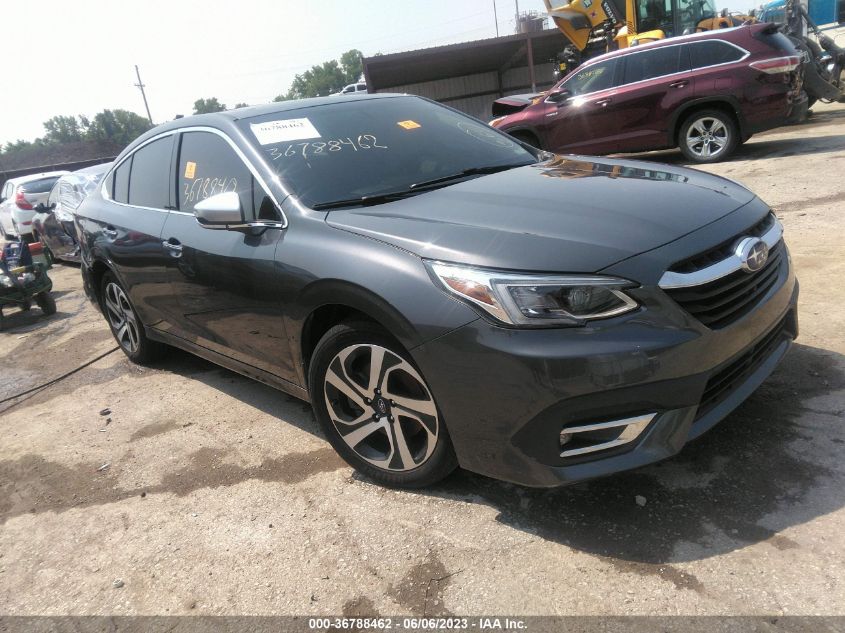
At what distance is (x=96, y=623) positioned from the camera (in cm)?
228

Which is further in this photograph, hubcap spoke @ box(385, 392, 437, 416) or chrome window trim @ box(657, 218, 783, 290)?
hubcap spoke @ box(385, 392, 437, 416)

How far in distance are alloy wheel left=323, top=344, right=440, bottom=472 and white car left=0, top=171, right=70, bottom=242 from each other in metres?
10.9

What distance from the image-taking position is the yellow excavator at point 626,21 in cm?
1317

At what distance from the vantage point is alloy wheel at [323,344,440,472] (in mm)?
2463

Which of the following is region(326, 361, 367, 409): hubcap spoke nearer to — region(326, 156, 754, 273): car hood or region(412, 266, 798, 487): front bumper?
region(412, 266, 798, 487): front bumper

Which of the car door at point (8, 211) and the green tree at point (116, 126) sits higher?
the green tree at point (116, 126)

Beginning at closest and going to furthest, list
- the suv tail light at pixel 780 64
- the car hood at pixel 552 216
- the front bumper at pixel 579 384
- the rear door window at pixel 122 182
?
the front bumper at pixel 579 384, the car hood at pixel 552 216, the rear door window at pixel 122 182, the suv tail light at pixel 780 64

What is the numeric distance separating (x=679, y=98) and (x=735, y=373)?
8200 millimetres

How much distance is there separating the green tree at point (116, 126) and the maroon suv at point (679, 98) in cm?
10007

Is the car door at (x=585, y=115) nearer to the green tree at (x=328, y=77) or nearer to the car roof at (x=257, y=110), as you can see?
the car roof at (x=257, y=110)

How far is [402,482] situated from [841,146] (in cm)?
970

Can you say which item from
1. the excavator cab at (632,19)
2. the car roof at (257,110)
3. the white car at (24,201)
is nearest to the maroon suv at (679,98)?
the excavator cab at (632,19)

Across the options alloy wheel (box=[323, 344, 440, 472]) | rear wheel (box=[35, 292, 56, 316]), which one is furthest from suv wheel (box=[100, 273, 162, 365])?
rear wheel (box=[35, 292, 56, 316])

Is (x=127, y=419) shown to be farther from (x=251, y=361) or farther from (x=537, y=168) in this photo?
(x=537, y=168)
